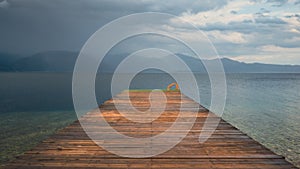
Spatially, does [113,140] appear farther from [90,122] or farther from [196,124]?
[196,124]

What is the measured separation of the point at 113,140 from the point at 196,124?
3247mm

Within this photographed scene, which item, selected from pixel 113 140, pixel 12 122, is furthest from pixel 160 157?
pixel 12 122

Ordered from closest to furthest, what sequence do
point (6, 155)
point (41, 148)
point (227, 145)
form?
point (41, 148)
point (227, 145)
point (6, 155)

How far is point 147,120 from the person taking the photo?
9.33m

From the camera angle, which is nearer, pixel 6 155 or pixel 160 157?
pixel 160 157

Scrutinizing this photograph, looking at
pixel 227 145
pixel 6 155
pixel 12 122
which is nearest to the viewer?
pixel 227 145

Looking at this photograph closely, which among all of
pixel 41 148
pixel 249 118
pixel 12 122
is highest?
pixel 41 148

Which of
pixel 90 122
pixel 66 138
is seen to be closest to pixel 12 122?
pixel 90 122

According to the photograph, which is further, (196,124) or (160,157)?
(196,124)

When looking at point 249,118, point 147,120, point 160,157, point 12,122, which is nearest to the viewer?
point 160,157

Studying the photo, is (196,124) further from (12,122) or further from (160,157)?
(12,122)

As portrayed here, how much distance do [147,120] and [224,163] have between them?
466cm

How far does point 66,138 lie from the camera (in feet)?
21.7

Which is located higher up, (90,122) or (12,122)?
(90,122)
